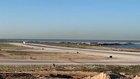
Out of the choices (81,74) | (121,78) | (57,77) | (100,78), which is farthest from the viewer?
(81,74)

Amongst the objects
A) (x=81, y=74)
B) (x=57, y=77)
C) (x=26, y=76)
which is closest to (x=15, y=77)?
(x=26, y=76)

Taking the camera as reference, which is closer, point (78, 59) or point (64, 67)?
point (64, 67)

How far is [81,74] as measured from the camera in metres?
46.7

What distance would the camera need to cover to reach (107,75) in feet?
121

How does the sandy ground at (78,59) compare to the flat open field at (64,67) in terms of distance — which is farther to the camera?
the sandy ground at (78,59)

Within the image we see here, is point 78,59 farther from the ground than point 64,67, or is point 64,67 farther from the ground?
point 64,67

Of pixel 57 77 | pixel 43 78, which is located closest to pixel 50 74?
pixel 57 77

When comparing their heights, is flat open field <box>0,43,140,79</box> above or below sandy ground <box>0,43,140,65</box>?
above

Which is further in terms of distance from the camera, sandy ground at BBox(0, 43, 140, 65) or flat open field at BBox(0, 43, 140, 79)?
sandy ground at BBox(0, 43, 140, 65)

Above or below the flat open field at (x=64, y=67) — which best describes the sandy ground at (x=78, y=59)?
below

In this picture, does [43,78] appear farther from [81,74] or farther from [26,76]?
[81,74]

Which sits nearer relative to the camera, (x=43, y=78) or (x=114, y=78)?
(x=114, y=78)

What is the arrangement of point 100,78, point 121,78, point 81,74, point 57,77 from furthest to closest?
point 81,74, point 57,77, point 121,78, point 100,78

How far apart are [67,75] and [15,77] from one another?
21.4ft
